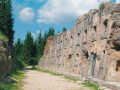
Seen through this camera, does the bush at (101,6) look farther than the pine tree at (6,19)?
No

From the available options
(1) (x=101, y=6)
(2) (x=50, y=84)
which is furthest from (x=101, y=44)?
(2) (x=50, y=84)

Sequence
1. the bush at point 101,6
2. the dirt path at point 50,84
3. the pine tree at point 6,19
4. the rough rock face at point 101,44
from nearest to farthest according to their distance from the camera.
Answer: the dirt path at point 50,84, the rough rock face at point 101,44, the bush at point 101,6, the pine tree at point 6,19

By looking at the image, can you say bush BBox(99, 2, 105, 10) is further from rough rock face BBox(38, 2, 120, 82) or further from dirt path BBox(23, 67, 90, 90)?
dirt path BBox(23, 67, 90, 90)

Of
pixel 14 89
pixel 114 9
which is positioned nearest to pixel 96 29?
pixel 114 9

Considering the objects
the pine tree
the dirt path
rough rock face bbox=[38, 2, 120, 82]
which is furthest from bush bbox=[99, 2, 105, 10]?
the pine tree

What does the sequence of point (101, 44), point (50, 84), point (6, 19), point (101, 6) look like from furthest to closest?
point (6, 19) < point (101, 6) < point (101, 44) < point (50, 84)

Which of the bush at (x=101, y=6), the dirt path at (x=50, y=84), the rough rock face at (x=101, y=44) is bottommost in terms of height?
the dirt path at (x=50, y=84)

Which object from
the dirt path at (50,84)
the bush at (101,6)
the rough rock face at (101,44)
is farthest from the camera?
the bush at (101,6)

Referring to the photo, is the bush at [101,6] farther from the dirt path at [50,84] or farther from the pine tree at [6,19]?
the pine tree at [6,19]

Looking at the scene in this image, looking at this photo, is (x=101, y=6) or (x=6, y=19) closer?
(x=101, y=6)

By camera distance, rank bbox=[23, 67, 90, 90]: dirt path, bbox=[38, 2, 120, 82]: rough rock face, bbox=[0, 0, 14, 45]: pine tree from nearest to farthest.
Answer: bbox=[23, 67, 90, 90]: dirt path
bbox=[38, 2, 120, 82]: rough rock face
bbox=[0, 0, 14, 45]: pine tree

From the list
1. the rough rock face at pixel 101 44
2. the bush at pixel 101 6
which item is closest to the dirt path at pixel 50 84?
the rough rock face at pixel 101 44

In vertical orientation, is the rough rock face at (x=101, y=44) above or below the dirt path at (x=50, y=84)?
above

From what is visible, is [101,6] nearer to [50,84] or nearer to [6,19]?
[50,84]
